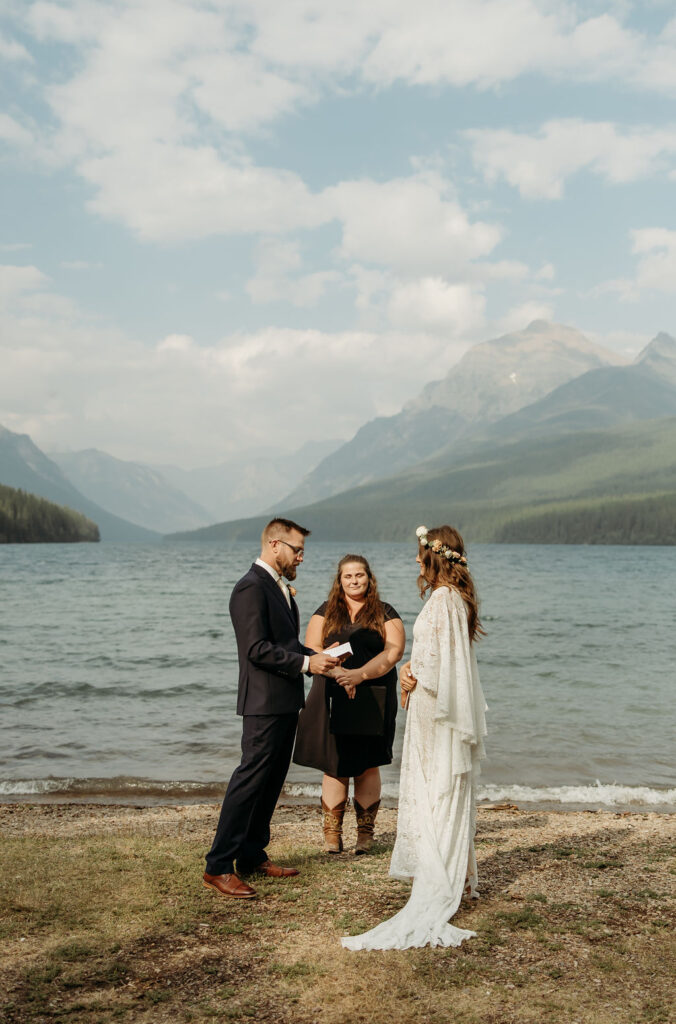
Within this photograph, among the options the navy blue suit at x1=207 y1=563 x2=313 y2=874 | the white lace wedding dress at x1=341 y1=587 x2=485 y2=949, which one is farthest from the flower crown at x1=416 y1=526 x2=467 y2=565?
the navy blue suit at x1=207 y1=563 x2=313 y2=874

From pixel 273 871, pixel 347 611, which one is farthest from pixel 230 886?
pixel 347 611

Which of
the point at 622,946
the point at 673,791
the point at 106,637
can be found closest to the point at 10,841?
the point at 622,946

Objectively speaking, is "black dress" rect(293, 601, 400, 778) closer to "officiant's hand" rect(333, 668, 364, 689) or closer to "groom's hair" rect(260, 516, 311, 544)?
"officiant's hand" rect(333, 668, 364, 689)

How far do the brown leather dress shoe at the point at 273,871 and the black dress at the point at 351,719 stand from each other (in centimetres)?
92

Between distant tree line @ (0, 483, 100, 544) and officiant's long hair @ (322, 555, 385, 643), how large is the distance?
171723 mm

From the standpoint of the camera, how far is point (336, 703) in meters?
7.78

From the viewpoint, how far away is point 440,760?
6.45 meters

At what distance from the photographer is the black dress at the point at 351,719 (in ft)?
25.5

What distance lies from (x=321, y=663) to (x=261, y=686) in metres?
0.53

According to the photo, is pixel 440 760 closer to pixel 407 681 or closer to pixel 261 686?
pixel 407 681

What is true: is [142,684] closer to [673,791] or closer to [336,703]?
[673,791]

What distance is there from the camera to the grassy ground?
4922mm

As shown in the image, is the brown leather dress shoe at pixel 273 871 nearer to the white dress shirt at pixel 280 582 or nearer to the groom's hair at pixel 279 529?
the white dress shirt at pixel 280 582

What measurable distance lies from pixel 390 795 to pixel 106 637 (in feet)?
74.8
